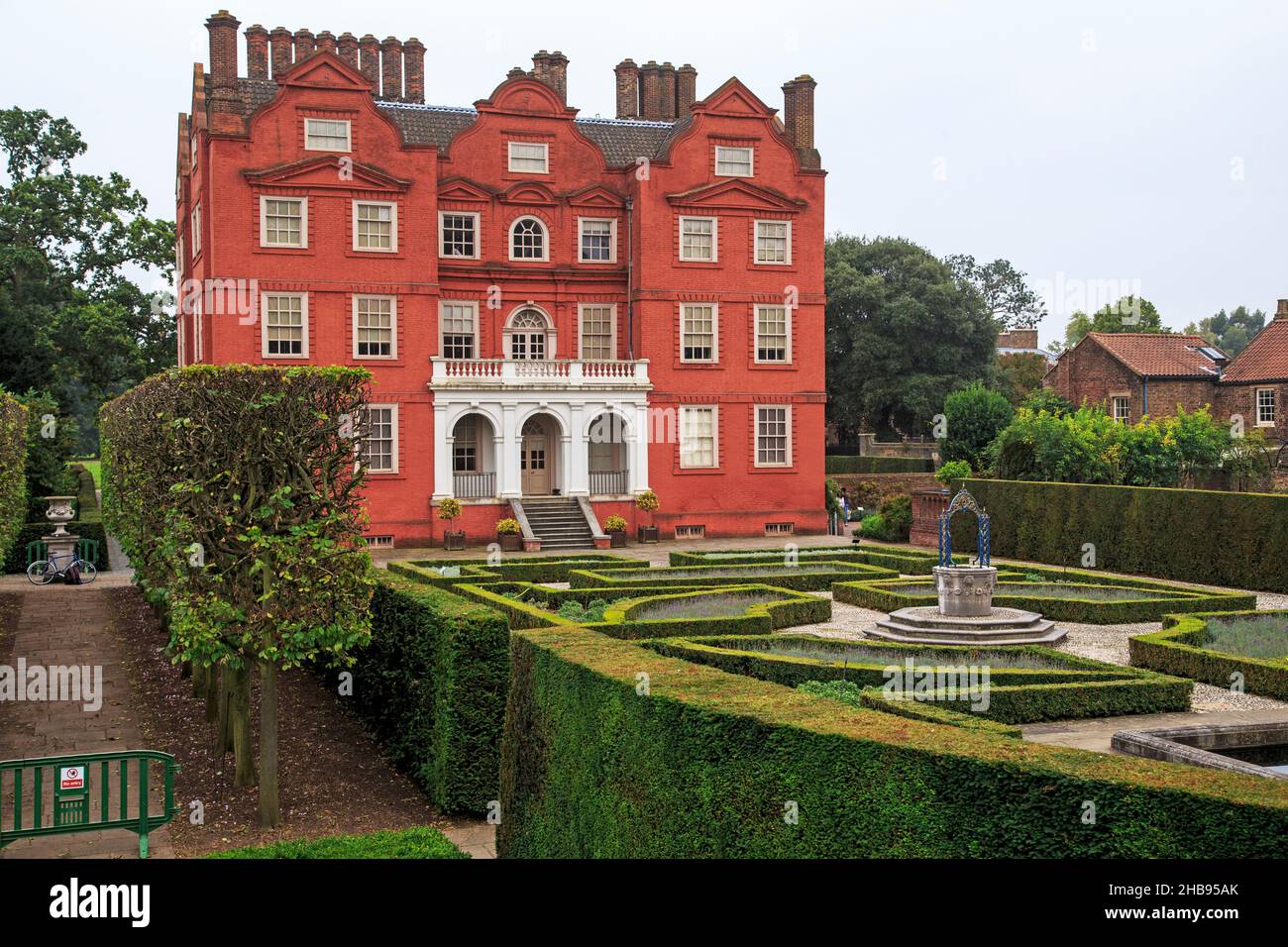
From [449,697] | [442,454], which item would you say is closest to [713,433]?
[442,454]

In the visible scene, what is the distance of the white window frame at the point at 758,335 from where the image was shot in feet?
134

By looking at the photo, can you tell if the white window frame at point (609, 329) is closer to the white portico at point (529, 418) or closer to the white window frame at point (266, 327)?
the white portico at point (529, 418)

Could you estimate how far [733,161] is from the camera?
1599 inches

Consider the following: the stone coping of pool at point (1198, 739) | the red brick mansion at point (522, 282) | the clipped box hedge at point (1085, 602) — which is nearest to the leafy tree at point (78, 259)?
the red brick mansion at point (522, 282)

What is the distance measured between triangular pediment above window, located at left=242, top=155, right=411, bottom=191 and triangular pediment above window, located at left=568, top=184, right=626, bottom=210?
5735 millimetres

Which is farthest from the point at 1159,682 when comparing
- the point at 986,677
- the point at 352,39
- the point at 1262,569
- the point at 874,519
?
the point at 352,39

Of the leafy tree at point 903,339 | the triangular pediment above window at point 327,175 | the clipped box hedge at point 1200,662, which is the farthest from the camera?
the leafy tree at point 903,339

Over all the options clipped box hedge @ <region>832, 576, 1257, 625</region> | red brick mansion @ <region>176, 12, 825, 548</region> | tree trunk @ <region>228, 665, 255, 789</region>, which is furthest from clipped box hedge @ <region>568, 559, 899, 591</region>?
red brick mansion @ <region>176, 12, 825, 548</region>

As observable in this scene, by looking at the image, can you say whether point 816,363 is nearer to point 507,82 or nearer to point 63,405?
point 507,82

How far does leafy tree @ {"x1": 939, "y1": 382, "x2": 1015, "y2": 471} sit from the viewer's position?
46.8m

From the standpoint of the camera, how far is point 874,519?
129ft

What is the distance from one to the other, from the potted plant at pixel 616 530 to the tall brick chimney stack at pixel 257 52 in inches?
710

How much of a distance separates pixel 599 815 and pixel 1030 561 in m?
25.0

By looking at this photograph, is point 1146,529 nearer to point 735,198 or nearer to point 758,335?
point 758,335
